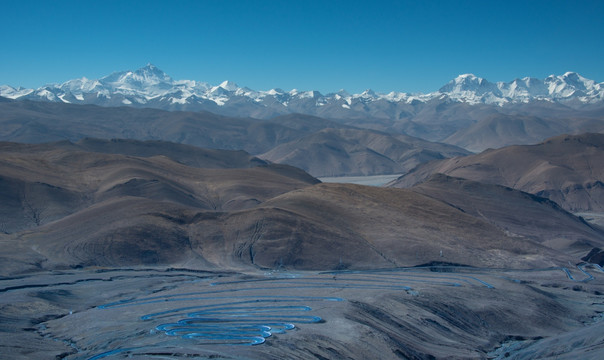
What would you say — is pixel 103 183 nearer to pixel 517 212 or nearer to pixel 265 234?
pixel 265 234

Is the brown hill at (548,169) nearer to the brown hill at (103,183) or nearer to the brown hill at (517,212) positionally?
the brown hill at (517,212)

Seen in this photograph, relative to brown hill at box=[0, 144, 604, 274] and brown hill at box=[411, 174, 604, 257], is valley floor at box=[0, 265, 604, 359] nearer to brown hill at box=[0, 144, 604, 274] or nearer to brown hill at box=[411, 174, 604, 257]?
brown hill at box=[0, 144, 604, 274]

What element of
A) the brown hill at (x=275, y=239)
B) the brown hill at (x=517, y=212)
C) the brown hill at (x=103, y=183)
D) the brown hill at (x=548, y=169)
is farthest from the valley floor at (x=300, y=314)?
the brown hill at (x=548, y=169)

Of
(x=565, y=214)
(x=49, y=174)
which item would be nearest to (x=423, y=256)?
(x=565, y=214)

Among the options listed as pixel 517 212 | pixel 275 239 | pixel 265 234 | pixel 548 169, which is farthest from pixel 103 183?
pixel 548 169


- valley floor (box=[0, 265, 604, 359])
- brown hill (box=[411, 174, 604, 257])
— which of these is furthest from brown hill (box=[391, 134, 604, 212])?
valley floor (box=[0, 265, 604, 359])

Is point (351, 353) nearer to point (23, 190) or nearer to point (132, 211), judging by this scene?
point (132, 211)
